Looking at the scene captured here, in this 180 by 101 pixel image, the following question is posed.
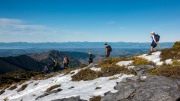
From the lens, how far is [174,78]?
1878 centimetres

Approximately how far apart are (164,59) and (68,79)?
10084mm

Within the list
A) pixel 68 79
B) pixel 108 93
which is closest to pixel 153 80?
pixel 108 93

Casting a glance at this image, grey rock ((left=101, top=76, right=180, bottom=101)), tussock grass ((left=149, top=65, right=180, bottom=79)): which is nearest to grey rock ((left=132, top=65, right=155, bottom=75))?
tussock grass ((left=149, top=65, right=180, bottom=79))

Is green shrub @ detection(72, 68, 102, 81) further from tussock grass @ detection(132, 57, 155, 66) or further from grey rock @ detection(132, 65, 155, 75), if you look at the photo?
grey rock @ detection(132, 65, 155, 75)

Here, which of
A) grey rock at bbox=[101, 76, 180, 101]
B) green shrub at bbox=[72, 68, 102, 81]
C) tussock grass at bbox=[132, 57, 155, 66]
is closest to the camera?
grey rock at bbox=[101, 76, 180, 101]

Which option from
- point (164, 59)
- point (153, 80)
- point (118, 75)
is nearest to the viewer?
point (153, 80)

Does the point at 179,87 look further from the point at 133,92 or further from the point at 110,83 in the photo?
the point at 110,83

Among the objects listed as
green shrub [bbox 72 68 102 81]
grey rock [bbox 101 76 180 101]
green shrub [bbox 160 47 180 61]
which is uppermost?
green shrub [bbox 160 47 180 61]

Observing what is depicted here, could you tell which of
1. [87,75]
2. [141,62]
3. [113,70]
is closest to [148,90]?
[113,70]

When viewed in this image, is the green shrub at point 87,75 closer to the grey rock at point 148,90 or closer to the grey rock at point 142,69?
the grey rock at point 142,69

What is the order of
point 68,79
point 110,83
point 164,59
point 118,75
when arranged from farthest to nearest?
1. point 68,79
2. point 164,59
3. point 118,75
4. point 110,83

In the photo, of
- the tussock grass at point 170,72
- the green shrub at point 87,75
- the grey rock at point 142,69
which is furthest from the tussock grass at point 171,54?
the green shrub at point 87,75

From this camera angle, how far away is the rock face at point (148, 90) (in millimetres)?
15439

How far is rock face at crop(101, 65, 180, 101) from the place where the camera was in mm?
15439
